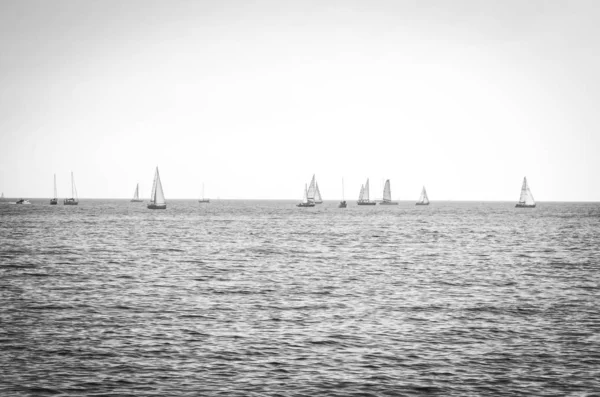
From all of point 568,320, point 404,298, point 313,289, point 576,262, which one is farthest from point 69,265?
point 576,262

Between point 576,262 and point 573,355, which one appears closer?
point 573,355

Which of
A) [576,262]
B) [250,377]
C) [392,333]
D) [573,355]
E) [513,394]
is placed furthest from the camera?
[576,262]

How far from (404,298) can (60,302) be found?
20993mm

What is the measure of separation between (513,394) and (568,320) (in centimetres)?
1358

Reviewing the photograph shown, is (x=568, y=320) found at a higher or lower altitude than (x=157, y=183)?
lower

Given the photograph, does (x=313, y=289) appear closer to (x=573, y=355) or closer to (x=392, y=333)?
(x=392, y=333)

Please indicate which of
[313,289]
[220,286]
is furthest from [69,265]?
[313,289]

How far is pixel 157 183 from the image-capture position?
195125 mm

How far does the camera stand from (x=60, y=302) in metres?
36.8

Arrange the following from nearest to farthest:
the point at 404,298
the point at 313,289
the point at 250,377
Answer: the point at 250,377 → the point at 404,298 → the point at 313,289

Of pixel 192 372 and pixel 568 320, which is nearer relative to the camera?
pixel 192 372

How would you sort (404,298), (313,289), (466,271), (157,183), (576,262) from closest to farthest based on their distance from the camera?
1. (404,298)
2. (313,289)
3. (466,271)
4. (576,262)
5. (157,183)

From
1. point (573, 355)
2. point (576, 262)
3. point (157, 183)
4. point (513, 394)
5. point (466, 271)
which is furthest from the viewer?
point (157, 183)

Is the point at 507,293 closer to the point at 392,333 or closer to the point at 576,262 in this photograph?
the point at 392,333
